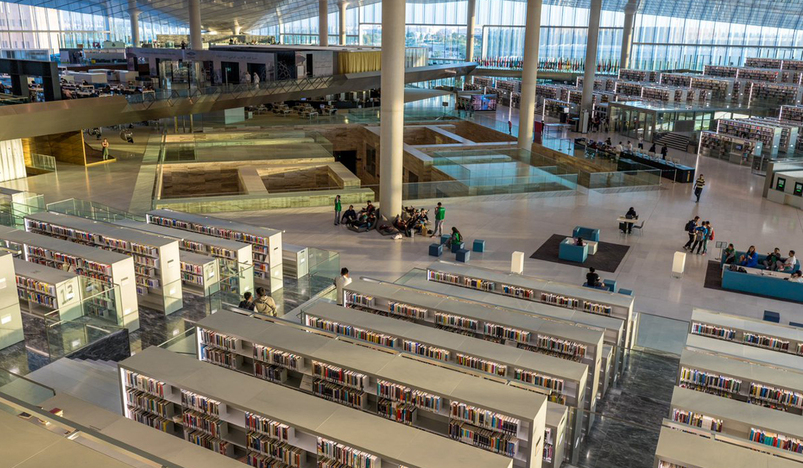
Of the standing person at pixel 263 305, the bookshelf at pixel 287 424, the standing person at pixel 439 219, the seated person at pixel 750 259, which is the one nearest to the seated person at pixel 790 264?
the seated person at pixel 750 259

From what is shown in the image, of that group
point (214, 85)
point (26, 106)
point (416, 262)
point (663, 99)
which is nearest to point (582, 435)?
point (416, 262)

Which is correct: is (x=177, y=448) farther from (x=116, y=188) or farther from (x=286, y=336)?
(x=116, y=188)

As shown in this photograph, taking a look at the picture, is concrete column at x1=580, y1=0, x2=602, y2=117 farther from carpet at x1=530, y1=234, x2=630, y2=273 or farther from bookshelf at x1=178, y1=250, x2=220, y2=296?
bookshelf at x1=178, y1=250, x2=220, y2=296

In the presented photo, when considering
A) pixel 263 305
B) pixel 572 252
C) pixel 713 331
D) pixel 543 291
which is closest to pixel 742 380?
pixel 713 331

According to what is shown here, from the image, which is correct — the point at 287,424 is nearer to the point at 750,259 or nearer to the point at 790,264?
the point at 750,259

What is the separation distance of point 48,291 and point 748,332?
43.7ft

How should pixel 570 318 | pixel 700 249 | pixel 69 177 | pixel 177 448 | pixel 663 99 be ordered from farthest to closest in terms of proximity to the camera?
1. pixel 663 99
2. pixel 69 177
3. pixel 700 249
4. pixel 570 318
5. pixel 177 448

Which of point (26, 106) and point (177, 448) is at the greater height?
point (26, 106)

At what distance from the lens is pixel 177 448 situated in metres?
7.04

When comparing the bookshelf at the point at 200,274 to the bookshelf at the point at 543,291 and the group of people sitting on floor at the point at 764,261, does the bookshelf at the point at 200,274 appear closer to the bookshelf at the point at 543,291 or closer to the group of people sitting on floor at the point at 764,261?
the bookshelf at the point at 543,291

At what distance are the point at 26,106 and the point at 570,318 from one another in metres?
20.9

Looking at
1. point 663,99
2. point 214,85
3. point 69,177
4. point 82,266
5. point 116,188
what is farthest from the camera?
point 663,99

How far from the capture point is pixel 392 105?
21.4m

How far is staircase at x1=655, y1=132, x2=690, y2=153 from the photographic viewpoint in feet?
127
